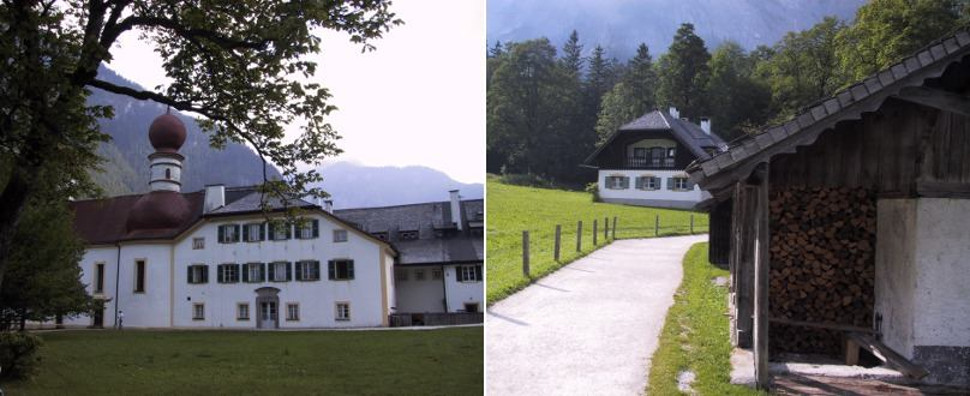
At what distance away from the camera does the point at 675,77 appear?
8.90 metres

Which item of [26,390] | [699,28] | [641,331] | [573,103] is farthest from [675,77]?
[26,390]

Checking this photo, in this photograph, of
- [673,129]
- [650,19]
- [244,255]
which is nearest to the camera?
[244,255]

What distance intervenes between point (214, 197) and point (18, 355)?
118 cm

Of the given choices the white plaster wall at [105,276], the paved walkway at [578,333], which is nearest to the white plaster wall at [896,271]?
the paved walkway at [578,333]

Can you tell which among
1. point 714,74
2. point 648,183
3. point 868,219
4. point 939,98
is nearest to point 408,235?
point 868,219

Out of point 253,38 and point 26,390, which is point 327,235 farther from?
point 26,390

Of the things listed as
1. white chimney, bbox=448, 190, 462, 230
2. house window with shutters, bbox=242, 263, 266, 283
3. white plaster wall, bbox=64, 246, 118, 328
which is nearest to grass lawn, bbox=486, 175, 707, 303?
white chimney, bbox=448, 190, 462, 230

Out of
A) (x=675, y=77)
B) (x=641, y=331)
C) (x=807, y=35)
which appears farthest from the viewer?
(x=675, y=77)

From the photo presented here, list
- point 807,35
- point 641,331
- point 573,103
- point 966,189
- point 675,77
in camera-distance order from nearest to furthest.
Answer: point 966,189 → point 641,331 → point 807,35 → point 573,103 → point 675,77

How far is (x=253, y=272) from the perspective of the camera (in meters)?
4.08

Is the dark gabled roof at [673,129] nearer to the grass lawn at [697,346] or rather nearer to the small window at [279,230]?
the grass lawn at [697,346]

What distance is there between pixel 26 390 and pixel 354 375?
158 centimetres

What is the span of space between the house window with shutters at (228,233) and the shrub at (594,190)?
22.8 ft

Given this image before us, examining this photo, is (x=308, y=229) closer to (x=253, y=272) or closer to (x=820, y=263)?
(x=253, y=272)
